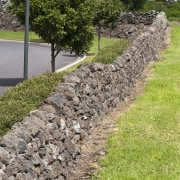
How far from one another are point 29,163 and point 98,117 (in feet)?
15.6

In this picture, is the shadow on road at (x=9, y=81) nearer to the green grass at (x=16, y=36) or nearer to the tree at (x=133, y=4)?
the green grass at (x=16, y=36)

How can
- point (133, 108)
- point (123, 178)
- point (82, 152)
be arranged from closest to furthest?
point (123, 178) → point (82, 152) → point (133, 108)

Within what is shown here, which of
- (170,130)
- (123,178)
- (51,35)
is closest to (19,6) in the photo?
(51,35)

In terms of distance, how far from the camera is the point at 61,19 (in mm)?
20641

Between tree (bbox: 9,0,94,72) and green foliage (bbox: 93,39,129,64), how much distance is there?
4.23 meters

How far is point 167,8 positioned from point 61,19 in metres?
37.4

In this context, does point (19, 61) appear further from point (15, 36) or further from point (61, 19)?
point (15, 36)

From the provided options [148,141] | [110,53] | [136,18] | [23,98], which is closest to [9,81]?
[110,53]

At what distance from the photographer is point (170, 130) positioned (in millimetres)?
10523

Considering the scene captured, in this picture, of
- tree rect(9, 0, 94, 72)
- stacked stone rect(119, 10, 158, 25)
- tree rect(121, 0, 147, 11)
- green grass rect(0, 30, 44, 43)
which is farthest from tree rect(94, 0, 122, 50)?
tree rect(121, 0, 147, 11)

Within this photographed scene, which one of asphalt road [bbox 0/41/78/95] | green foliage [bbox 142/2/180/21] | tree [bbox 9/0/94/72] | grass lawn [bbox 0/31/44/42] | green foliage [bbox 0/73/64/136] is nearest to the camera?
green foliage [bbox 0/73/64/136]

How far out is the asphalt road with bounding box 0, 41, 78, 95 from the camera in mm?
22341

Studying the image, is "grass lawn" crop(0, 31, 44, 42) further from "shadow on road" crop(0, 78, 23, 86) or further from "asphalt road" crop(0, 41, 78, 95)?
"shadow on road" crop(0, 78, 23, 86)

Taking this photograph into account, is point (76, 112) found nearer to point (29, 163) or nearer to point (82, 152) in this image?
point (82, 152)
